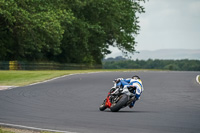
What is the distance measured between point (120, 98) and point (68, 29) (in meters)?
40.7

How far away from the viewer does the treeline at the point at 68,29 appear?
36.0m

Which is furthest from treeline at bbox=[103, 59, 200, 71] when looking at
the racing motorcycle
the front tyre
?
the front tyre

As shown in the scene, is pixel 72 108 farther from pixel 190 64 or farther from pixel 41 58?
pixel 190 64

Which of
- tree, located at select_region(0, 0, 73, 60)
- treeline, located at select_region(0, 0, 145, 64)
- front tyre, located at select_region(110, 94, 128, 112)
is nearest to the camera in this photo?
front tyre, located at select_region(110, 94, 128, 112)

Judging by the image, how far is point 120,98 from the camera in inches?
522

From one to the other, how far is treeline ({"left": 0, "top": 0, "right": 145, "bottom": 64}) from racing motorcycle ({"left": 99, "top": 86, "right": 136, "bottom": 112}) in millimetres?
21165

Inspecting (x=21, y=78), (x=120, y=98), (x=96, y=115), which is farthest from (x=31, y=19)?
(x=96, y=115)

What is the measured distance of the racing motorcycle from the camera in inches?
522

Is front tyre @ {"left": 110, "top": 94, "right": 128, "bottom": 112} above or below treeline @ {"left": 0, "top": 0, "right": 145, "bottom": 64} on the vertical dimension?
below

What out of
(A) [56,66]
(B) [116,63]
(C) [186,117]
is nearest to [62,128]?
(C) [186,117]

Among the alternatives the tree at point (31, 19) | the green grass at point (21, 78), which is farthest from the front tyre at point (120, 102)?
the tree at point (31, 19)

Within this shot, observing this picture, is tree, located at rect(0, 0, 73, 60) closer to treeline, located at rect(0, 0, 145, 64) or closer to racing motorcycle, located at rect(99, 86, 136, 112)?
treeline, located at rect(0, 0, 145, 64)

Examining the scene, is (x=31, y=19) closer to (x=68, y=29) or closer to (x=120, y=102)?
(x=68, y=29)

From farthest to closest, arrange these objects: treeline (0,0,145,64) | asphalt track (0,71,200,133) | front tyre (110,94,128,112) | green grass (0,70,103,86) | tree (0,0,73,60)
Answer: treeline (0,0,145,64)
tree (0,0,73,60)
green grass (0,70,103,86)
front tyre (110,94,128,112)
asphalt track (0,71,200,133)
